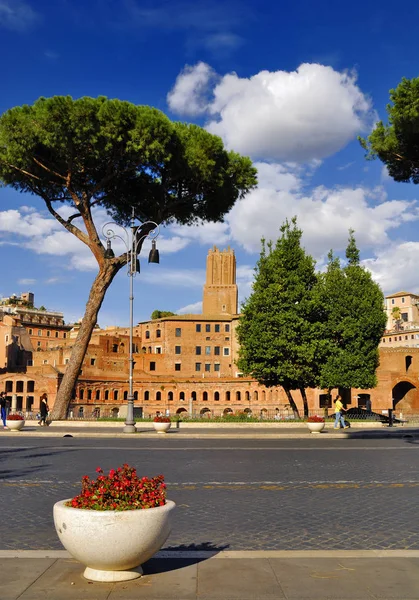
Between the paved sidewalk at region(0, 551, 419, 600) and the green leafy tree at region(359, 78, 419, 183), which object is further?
the green leafy tree at region(359, 78, 419, 183)

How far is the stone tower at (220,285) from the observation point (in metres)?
107

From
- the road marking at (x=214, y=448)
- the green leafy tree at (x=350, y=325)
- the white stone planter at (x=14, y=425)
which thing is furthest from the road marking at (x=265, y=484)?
the green leafy tree at (x=350, y=325)

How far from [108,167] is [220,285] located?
255 feet

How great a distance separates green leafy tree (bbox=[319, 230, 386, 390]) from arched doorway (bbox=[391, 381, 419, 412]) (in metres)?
23.4

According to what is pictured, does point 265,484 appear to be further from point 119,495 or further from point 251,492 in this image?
point 119,495

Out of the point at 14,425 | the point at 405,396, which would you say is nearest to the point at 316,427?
the point at 14,425

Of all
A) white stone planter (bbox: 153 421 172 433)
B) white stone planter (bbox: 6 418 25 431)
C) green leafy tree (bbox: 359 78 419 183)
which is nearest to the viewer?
green leafy tree (bbox: 359 78 419 183)

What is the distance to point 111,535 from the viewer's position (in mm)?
4531

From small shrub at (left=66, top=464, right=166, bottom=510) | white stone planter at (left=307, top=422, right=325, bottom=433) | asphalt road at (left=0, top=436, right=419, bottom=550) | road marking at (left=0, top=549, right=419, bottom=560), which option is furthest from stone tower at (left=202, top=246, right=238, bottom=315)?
small shrub at (left=66, top=464, right=166, bottom=510)

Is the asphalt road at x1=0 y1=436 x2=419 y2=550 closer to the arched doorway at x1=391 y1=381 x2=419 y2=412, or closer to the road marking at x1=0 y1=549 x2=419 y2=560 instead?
the road marking at x1=0 y1=549 x2=419 y2=560

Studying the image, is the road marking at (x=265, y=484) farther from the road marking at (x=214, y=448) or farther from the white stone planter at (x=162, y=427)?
the white stone planter at (x=162, y=427)

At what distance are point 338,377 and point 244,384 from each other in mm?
34484

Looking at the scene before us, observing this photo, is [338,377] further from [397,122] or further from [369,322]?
[397,122]

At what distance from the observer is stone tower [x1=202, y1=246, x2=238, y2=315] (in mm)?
106625
